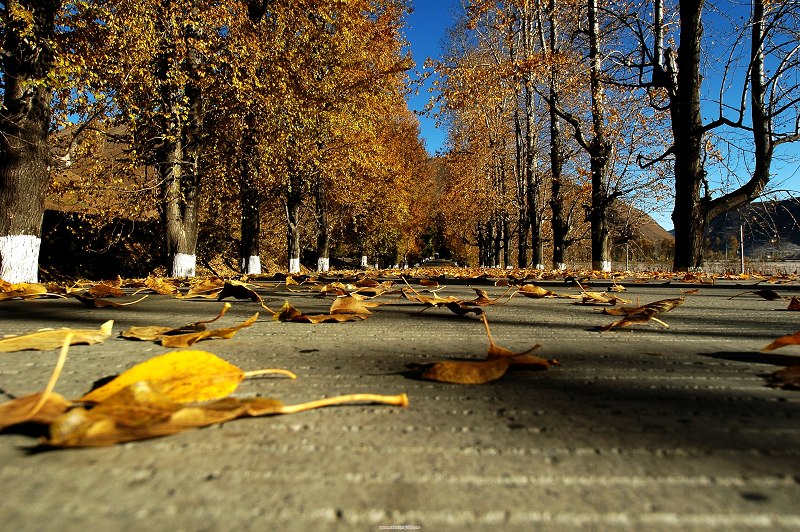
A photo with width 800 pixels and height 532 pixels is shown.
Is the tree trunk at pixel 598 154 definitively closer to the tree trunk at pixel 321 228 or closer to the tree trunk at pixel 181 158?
the tree trunk at pixel 181 158

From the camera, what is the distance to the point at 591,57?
11.2 m

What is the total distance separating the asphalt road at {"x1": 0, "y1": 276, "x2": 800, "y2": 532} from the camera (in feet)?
1.16

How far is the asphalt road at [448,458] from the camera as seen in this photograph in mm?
355

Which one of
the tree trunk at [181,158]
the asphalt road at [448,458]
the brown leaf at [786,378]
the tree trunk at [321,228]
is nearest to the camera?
the asphalt road at [448,458]

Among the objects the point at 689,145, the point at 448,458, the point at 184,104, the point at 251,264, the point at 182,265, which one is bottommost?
the point at 448,458

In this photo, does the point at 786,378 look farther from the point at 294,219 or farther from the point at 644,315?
the point at 294,219

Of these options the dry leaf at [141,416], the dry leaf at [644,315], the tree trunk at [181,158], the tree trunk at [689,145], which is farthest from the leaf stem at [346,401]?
the tree trunk at [181,158]

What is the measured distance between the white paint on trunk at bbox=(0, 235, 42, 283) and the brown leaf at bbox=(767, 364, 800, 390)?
7.53m

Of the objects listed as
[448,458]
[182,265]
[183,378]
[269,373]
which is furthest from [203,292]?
[182,265]

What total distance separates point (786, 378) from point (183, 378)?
1.04 meters

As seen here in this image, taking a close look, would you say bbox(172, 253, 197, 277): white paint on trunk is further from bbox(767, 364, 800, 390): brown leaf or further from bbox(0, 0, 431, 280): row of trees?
bbox(767, 364, 800, 390): brown leaf

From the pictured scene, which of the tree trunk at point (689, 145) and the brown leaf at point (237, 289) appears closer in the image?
the brown leaf at point (237, 289)

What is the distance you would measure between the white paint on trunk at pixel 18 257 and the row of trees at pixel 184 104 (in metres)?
0.02

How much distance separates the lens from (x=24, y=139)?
6.20m
